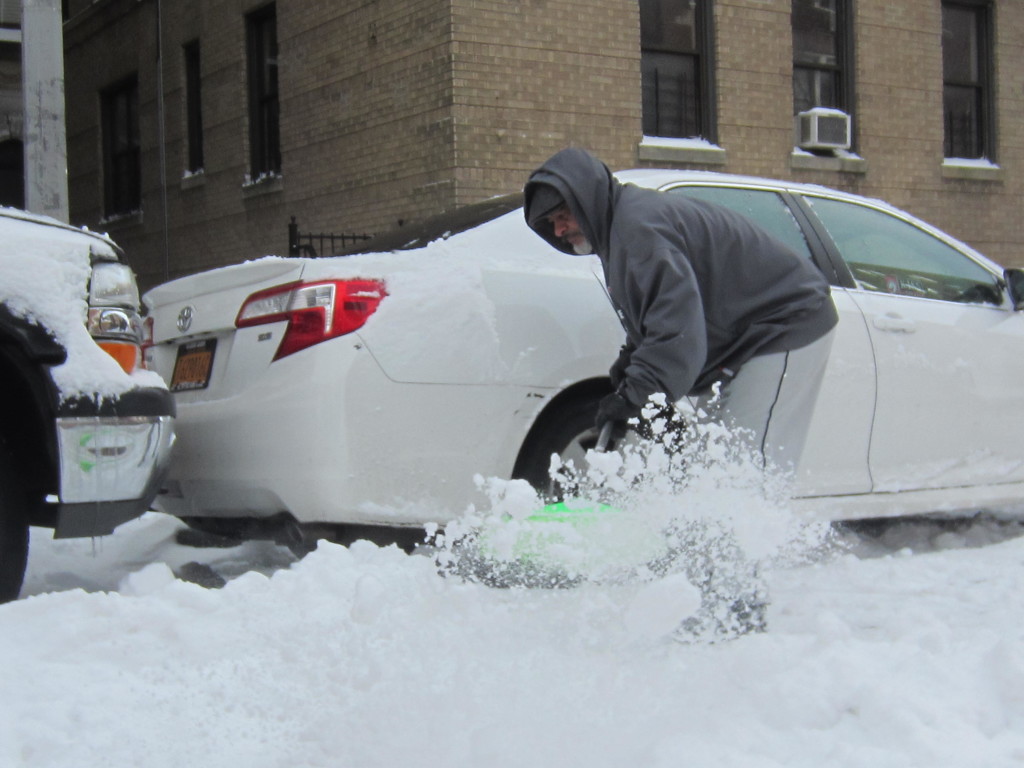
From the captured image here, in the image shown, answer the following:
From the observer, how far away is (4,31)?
16.6 metres

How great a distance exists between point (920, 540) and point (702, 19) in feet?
24.3

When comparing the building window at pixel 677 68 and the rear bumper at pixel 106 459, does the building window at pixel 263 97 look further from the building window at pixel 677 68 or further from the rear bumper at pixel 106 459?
the rear bumper at pixel 106 459

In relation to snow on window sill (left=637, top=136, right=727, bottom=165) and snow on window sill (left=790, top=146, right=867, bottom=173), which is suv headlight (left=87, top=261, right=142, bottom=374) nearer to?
snow on window sill (left=637, top=136, right=727, bottom=165)

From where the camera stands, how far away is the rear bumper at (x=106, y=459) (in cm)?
353

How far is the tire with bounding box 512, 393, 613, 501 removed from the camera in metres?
4.18

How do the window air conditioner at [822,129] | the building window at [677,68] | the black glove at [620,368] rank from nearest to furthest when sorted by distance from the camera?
1. the black glove at [620,368]
2. the building window at [677,68]
3. the window air conditioner at [822,129]

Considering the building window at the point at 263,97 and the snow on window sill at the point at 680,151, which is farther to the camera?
the building window at the point at 263,97

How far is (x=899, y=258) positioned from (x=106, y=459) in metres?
3.31

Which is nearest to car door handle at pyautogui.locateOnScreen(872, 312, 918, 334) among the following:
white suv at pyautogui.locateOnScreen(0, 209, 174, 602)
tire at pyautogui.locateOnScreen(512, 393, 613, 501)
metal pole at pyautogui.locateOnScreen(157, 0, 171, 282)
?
tire at pyautogui.locateOnScreen(512, 393, 613, 501)

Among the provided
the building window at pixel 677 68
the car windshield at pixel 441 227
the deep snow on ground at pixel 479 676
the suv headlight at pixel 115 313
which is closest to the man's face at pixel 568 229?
the car windshield at pixel 441 227

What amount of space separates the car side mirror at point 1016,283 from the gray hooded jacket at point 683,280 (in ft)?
5.91

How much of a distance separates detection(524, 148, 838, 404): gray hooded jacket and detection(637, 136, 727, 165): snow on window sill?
7321 mm

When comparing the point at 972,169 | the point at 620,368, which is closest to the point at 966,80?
the point at 972,169

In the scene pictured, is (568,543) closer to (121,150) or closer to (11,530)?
(11,530)
